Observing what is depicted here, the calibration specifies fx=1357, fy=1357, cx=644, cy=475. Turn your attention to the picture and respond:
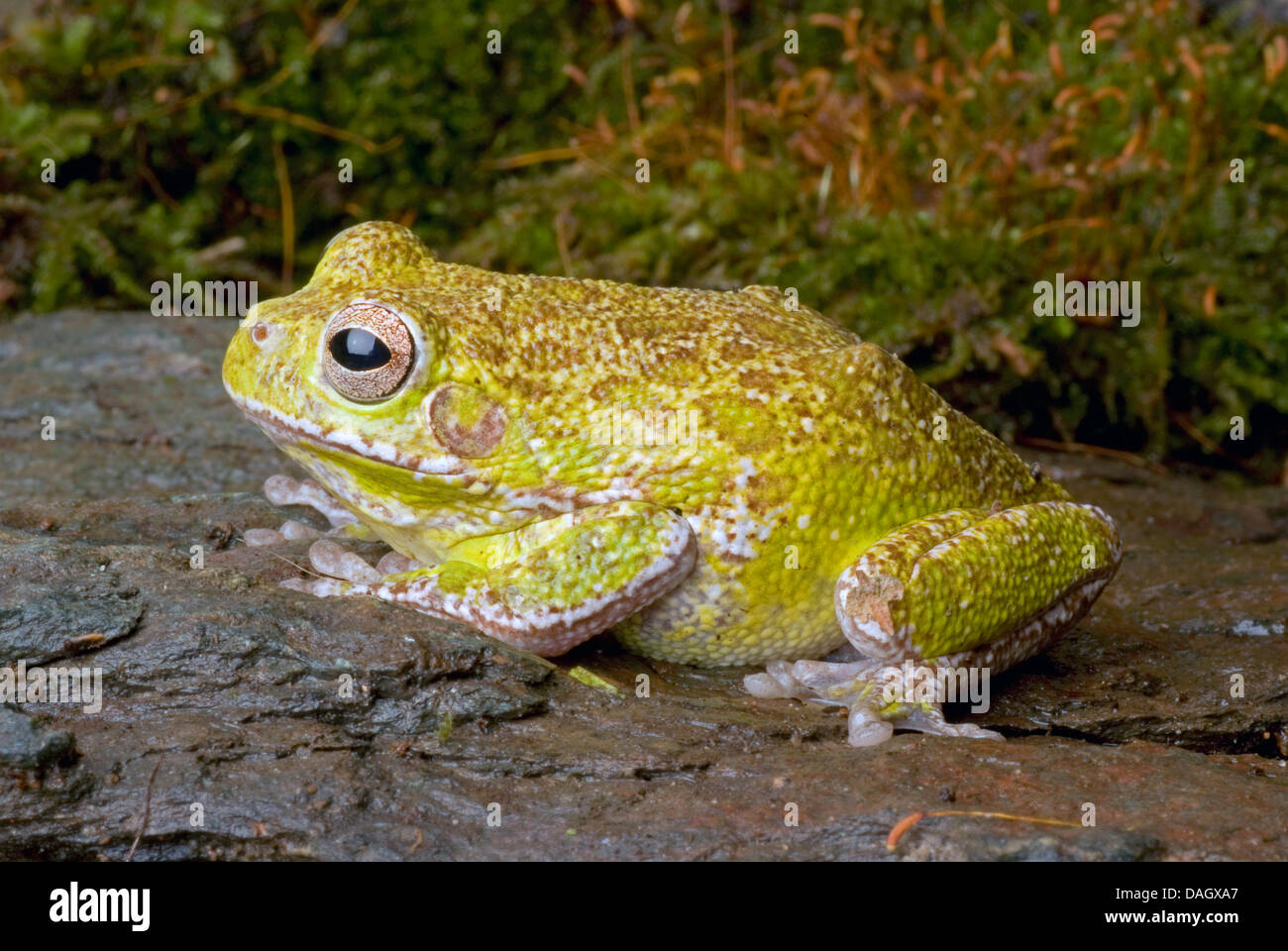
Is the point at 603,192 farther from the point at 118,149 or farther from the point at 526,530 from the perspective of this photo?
the point at 526,530

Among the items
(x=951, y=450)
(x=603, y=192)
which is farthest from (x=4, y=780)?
(x=603, y=192)

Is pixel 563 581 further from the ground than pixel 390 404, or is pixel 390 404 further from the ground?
pixel 390 404

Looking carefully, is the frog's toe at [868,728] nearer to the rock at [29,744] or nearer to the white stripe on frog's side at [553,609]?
the white stripe on frog's side at [553,609]
